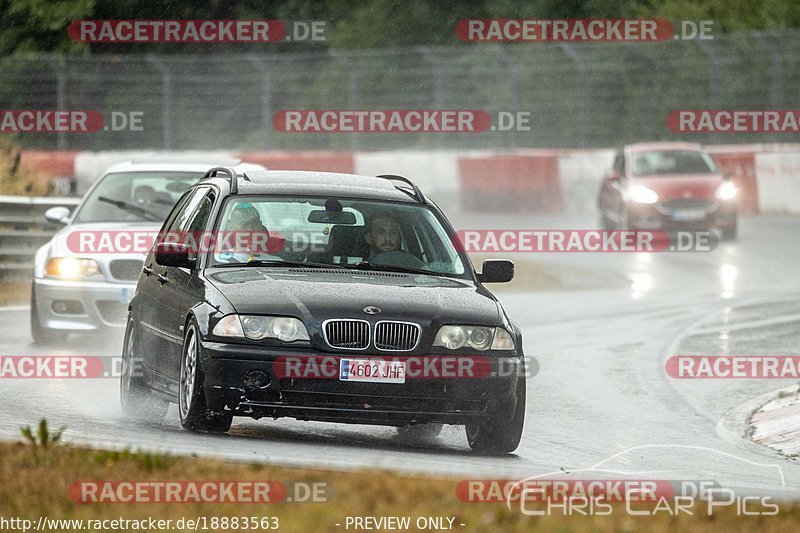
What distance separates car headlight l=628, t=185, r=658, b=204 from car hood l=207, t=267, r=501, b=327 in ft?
53.5

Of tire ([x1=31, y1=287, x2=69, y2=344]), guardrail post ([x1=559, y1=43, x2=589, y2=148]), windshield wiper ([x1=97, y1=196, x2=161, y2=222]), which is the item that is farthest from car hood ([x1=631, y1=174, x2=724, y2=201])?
tire ([x1=31, y1=287, x2=69, y2=344])

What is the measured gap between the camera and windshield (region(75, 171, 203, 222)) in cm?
1520

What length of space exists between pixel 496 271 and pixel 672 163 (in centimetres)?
1692

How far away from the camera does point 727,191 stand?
2606 cm

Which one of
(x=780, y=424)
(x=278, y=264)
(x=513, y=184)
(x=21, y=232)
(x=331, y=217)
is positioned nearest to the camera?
(x=278, y=264)

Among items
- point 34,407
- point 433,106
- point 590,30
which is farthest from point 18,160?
point 590,30

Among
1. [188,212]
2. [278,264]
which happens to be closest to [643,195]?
[188,212]

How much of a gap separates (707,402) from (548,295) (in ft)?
23.7

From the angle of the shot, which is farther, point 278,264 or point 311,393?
point 278,264

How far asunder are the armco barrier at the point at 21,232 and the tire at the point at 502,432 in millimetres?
10979

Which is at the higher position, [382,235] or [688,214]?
[688,214]

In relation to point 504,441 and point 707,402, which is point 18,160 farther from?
point 504,441

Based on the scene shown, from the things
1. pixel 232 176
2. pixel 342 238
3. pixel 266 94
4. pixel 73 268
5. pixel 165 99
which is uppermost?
pixel 266 94

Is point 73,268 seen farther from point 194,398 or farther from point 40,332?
point 194,398
